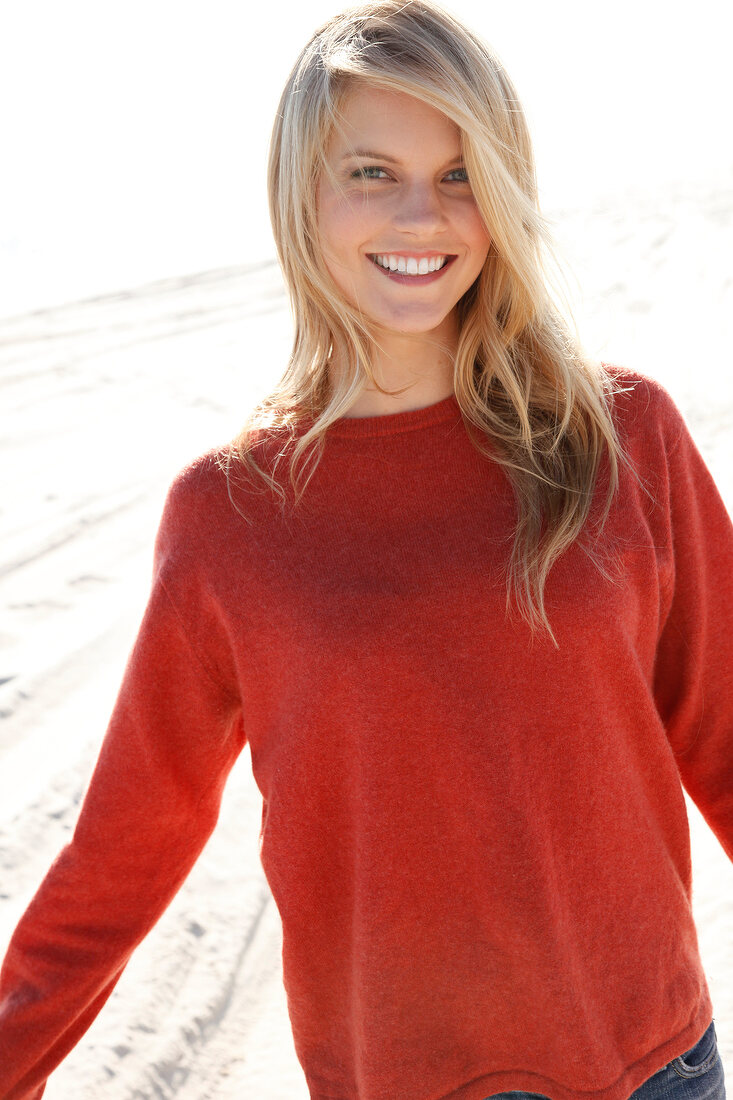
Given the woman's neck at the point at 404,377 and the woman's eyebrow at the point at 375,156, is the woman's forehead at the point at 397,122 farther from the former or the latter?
the woman's neck at the point at 404,377

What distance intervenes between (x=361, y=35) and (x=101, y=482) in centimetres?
458

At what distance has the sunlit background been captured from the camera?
40.5ft

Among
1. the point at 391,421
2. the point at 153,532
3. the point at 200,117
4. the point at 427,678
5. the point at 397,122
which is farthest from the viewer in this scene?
the point at 200,117

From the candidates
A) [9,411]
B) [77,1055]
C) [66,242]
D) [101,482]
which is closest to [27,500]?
[101,482]

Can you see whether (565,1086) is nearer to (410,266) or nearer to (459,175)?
(410,266)

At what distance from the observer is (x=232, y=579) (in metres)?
1.51

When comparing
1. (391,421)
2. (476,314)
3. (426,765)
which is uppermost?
(476,314)

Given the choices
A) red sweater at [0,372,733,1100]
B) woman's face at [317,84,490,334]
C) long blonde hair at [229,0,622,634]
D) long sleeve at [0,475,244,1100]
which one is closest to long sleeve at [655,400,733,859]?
red sweater at [0,372,733,1100]

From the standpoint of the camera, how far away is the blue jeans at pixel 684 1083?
149 cm

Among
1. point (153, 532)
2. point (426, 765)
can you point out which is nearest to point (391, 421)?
point (426, 765)

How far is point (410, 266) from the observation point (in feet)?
5.14

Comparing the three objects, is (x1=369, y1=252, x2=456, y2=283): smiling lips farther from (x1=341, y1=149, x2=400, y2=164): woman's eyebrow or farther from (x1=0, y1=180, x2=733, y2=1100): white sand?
(x1=0, y1=180, x2=733, y2=1100): white sand

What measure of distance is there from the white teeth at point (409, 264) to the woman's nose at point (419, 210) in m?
0.05

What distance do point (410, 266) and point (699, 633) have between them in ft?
2.22
